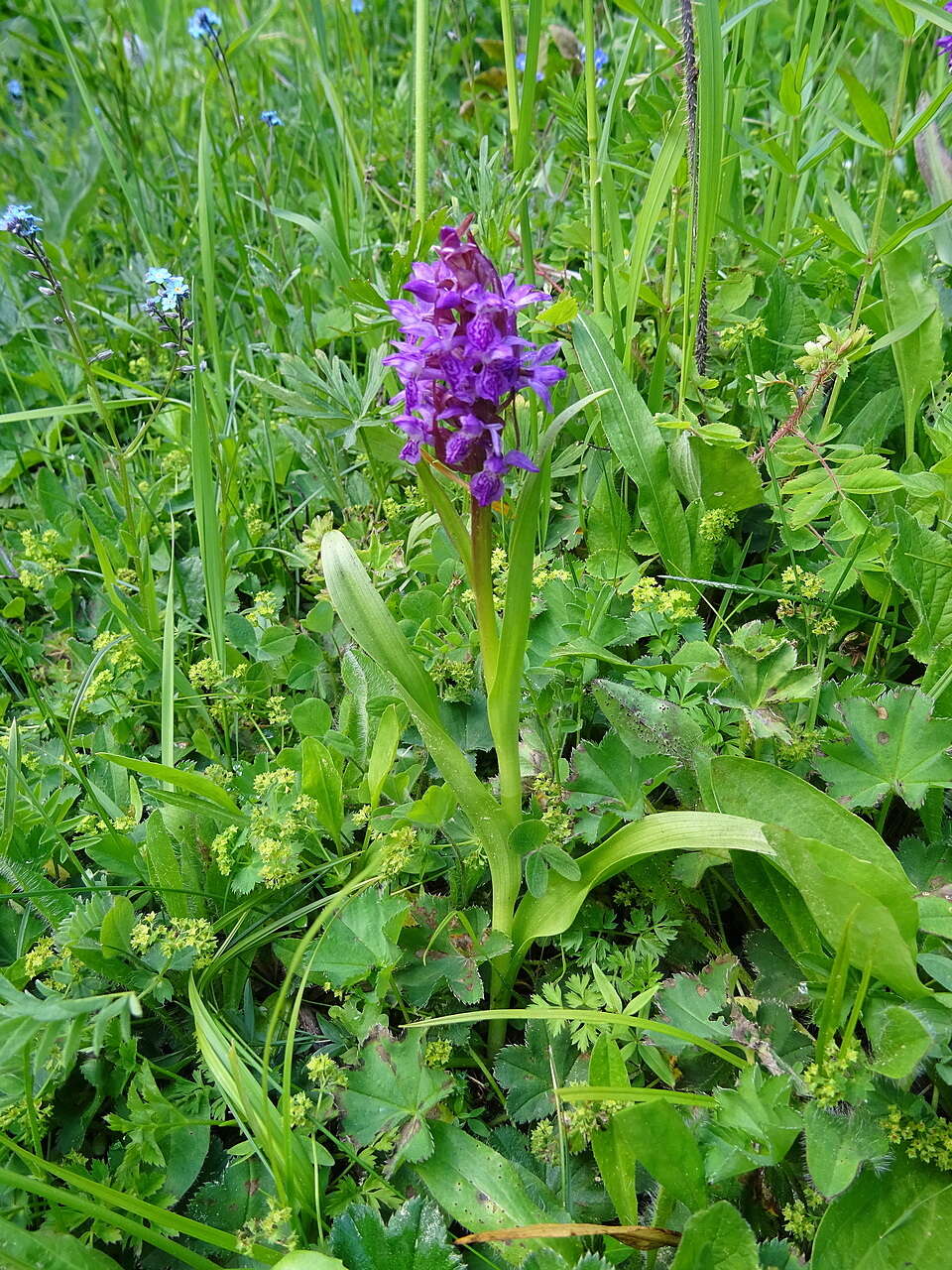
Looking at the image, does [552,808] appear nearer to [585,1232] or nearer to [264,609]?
[585,1232]

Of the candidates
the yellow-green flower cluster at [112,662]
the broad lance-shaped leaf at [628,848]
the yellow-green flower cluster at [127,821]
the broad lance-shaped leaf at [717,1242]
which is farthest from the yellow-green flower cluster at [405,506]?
the broad lance-shaped leaf at [717,1242]

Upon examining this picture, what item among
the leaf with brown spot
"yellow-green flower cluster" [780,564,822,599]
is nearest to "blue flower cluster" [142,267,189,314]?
"yellow-green flower cluster" [780,564,822,599]

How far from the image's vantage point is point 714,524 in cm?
187

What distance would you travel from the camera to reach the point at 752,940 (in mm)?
1477

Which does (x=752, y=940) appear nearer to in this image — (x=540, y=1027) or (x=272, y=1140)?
(x=540, y=1027)

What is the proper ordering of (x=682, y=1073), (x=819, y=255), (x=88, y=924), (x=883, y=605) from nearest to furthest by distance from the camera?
(x=682, y=1073)
(x=88, y=924)
(x=883, y=605)
(x=819, y=255)

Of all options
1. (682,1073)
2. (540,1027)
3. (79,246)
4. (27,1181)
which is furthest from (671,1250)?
(79,246)

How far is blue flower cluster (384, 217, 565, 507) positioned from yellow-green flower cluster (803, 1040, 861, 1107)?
0.83m

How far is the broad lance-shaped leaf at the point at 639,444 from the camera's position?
1944 millimetres

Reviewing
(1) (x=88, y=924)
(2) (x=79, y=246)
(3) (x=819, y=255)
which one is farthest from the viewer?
(2) (x=79, y=246)

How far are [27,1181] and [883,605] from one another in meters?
1.59

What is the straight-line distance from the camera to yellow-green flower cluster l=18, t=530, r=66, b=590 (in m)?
2.21

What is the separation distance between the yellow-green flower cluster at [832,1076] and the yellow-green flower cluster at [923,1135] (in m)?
0.08

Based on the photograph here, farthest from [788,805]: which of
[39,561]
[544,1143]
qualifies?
[39,561]
